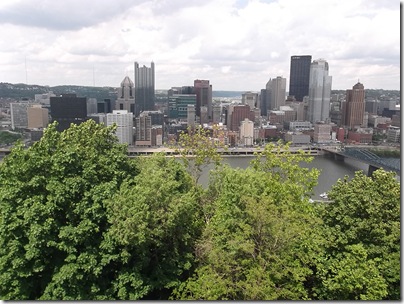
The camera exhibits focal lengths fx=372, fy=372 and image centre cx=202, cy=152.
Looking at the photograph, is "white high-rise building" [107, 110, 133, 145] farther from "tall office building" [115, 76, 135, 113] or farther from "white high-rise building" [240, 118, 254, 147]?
"tall office building" [115, 76, 135, 113]

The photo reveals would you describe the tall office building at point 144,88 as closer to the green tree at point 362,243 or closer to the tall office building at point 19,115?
the tall office building at point 19,115

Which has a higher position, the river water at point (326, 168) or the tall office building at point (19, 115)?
the tall office building at point (19, 115)

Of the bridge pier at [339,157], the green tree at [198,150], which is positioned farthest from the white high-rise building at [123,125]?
the green tree at [198,150]

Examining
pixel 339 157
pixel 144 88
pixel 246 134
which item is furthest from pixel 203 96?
pixel 339 157

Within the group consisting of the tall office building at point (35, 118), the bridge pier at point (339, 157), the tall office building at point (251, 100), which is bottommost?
the bridge pier at point (339, 157)

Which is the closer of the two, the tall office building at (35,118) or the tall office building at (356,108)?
the tall office building at (35,118)

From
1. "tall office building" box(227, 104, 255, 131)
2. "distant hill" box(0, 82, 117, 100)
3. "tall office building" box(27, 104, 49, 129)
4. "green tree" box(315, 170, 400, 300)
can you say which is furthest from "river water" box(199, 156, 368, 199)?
"distant hill" box(0, 82, 117, 100)

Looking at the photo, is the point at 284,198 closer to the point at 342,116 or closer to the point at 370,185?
the point at 370,185
